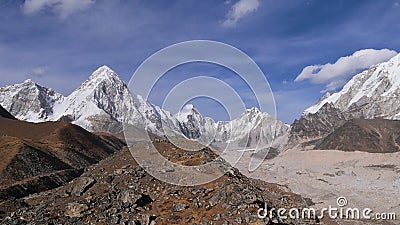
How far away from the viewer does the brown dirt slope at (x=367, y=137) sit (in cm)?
11631

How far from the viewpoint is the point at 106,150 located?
73.3m

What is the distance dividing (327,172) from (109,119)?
13429cm

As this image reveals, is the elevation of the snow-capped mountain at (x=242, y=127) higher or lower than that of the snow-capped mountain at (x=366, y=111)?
lower

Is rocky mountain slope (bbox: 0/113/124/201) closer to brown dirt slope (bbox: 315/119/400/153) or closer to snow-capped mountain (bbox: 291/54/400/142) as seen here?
brown dirt slope (bbox: 315/119/400/153)

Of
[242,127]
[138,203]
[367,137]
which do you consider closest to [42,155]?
[242,127]

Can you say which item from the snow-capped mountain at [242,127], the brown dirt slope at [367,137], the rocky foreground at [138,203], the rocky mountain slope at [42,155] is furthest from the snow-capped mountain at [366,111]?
the rocky foreground at [138,203]

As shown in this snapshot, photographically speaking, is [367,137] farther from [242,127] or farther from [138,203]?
[138,203]

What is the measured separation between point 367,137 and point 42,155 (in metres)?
101

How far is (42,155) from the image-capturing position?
1877 inches

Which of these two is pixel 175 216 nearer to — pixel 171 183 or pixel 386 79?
pixel 171 183

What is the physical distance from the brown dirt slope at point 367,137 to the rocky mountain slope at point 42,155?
7706 cm

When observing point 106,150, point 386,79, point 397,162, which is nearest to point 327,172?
point 397,162

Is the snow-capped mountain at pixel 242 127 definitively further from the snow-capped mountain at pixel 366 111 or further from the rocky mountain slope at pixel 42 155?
the snow-capped mountain at pixel 366 111

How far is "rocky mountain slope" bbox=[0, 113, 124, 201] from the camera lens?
3536 centimetres
